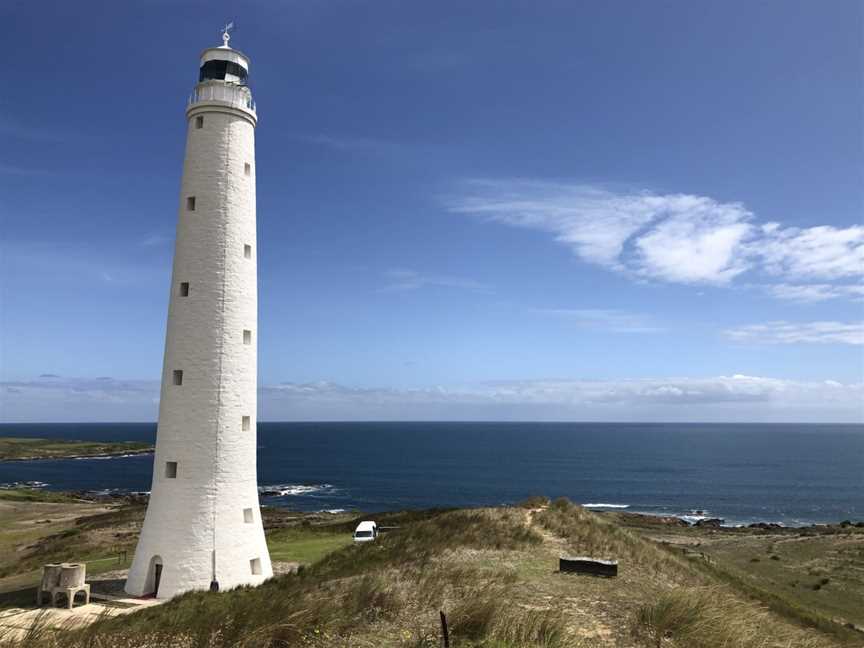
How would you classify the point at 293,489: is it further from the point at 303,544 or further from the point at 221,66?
the point at 221,66

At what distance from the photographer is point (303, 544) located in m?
28.7

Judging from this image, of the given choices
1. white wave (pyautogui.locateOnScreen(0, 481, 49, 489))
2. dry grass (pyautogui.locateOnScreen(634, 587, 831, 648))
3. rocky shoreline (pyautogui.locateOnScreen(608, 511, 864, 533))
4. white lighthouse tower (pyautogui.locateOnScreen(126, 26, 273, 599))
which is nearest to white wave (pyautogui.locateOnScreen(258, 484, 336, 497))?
white wave (pyautogui.locateOnScreen(0, 481, 49, 489))

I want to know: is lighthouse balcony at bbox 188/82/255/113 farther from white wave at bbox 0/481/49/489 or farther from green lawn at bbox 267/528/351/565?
white wave at bbox 0/481/49/489

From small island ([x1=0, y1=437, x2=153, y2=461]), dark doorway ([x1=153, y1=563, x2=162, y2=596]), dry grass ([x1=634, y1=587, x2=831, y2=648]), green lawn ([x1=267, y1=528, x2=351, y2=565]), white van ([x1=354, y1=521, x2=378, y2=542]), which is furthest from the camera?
small island ([x1=0, y1=437, x2=153, y2=461])

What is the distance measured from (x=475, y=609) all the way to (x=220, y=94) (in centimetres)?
1812

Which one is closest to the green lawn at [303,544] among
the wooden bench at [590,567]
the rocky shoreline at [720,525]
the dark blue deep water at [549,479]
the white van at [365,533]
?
the white van at [365,533]

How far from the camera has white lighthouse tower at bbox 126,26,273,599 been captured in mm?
18438

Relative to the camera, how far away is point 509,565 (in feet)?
52.7

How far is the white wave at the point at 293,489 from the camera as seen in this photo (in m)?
90.3

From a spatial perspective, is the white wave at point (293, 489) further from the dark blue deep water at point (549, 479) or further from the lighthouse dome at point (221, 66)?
the lighthouse dome at point (221, 66)

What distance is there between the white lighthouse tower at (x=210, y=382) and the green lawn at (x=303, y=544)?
15.1 ft

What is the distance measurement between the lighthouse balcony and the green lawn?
56.4 ft

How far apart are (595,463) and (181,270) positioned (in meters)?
134

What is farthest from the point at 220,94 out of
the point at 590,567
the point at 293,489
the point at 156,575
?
the point at 293,489
